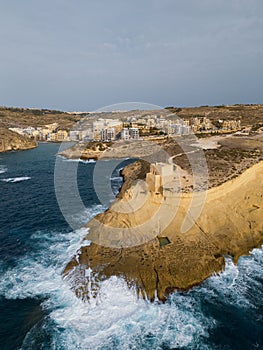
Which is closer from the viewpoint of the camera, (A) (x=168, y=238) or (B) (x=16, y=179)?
(A) (x=168, y=238)

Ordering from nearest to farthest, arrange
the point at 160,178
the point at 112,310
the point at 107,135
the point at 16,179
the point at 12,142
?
1. the point at 112,310
2. the point at 160,178
3. the point at 16,179
4. the point at 12,142
5. the point at 107,135

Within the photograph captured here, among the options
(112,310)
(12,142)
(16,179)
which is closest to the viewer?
(112,310)

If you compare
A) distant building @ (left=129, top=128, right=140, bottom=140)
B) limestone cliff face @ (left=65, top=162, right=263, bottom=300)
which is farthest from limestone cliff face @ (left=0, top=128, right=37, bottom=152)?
limestone cliff face @ (left=65, top=162, right=263, bottom=300)

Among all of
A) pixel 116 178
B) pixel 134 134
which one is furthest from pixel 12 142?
pixel 116 178

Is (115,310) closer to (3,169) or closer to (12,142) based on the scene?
(3,169)

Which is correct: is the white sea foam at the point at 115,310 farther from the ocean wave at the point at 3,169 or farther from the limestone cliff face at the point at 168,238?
the ocean wave at the point at 3,169

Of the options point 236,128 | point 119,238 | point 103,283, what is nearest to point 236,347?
point 103,283

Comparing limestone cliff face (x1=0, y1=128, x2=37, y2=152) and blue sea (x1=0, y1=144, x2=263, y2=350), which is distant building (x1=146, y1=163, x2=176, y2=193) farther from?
limestone cliff face (x1=0, y1=128, x2=37, y2=152)
